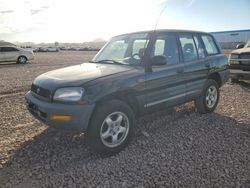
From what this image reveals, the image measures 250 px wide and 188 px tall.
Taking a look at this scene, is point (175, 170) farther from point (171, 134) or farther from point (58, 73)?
point (58, 73)

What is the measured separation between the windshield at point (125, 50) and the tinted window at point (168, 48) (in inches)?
10.2

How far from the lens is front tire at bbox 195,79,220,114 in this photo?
606 centimetres

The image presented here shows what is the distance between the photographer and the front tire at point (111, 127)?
12.8 feet

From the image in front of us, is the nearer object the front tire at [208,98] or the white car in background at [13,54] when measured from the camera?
the front tire at [208,98]

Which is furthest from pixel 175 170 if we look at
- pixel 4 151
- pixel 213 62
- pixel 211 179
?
pixel 213 62

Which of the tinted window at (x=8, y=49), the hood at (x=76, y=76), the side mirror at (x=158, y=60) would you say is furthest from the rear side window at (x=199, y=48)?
the tinted window at (x=8, y=49)

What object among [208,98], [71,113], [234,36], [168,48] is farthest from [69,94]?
[234,36]

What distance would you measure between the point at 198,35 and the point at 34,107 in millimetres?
3893

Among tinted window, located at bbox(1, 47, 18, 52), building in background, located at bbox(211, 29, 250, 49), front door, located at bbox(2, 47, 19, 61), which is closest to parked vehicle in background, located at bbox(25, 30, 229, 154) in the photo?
front door, located at bbox(2, 47, 19, 61)

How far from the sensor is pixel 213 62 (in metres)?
6.18

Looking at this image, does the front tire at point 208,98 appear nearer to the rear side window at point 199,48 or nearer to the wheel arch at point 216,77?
the wheel arch at point 216,77

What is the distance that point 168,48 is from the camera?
5195 mm

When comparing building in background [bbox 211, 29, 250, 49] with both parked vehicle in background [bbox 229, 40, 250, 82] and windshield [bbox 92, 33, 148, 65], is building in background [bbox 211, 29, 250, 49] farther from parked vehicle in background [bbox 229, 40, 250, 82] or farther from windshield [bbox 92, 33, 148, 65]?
windshield [bbox 92, 33, 148, 65]

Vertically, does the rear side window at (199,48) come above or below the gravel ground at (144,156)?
above
